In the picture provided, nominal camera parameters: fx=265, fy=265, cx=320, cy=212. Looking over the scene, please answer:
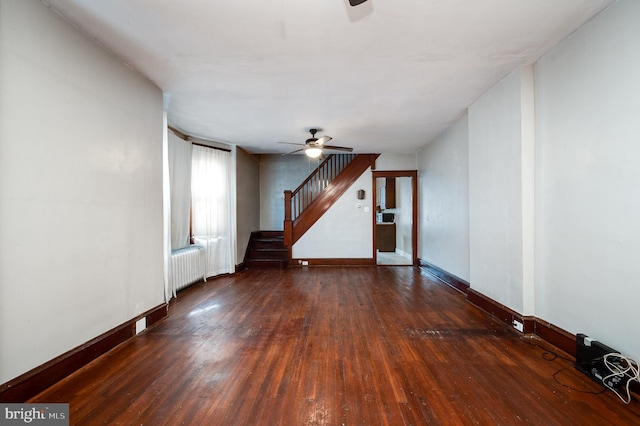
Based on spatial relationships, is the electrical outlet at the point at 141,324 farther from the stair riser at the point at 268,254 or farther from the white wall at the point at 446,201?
the white wall at the point at 446,201

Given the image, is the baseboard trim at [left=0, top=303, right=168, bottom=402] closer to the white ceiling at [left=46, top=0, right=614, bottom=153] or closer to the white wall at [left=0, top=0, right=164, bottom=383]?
the white wall at [left=0, top=0, right=164, bottom=383]

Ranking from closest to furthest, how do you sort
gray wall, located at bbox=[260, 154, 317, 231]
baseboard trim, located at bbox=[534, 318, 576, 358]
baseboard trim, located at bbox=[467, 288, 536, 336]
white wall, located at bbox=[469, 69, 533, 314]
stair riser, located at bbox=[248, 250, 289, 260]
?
baseboard trim, located at bbox=[534, 318, 576, 358]
baseboard trim, located at bbox=[467, 288, 536, 336]
white wall, located at bbox=[469, 69, 533, 314]
stair riser, located at bbox=[248, 250, 289, 260]
gray wall, located at bbox=[260, 154, 317, 231]

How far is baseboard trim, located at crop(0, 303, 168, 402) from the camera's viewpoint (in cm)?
172

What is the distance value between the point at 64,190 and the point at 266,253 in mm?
4870

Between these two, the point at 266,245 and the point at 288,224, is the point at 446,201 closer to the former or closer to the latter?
the point at 288,224

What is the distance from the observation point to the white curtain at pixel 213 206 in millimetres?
5211

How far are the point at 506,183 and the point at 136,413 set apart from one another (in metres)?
3.88

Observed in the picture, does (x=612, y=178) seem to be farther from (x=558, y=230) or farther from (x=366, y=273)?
(x=366, y=273)

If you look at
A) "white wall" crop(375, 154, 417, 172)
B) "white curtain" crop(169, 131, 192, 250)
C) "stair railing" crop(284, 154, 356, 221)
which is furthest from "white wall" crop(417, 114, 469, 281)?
"white curtain" crop(169, 131, 192, 250)

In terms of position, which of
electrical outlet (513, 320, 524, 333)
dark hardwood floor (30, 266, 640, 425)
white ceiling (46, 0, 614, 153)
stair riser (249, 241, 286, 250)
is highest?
white ceiling (46, 0, 614, 153)

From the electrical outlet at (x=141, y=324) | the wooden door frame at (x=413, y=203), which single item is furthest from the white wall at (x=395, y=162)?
the electrical outlet at (x=141, y=324)

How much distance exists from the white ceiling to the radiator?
229cm

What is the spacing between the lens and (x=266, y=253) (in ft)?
22.2

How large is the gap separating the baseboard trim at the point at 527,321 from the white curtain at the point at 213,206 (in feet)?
15.1
